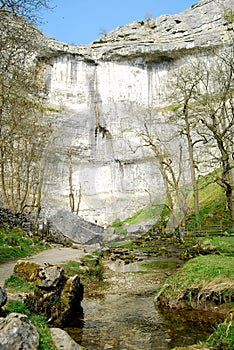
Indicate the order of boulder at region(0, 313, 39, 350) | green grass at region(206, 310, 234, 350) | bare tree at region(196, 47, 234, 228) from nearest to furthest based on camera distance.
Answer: boulder at region(0, 313, 39, 350)
green grass at region(206, 310, 234, 350)
bare tree at region(196, 47, 234, 228)

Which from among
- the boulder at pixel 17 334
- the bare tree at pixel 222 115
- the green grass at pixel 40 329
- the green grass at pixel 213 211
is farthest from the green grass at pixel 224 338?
the green grass at pixel 213 211

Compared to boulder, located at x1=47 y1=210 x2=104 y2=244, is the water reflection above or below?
below

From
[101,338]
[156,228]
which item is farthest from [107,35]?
[101,338]

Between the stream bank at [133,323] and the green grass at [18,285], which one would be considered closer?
the stream bank at [133,323]

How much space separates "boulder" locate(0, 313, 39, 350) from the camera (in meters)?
3.12

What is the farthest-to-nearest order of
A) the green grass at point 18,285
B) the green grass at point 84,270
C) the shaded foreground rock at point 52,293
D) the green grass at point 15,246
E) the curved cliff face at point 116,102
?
the curved cliff face at point 116,102, the green grass at point 15,246, the green grass at point 84,270, the shaded foreground rock at point 52,293, the green grass at point 18,285

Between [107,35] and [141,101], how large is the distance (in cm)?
1230

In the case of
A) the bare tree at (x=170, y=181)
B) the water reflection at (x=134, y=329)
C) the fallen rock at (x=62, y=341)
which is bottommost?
the water reflection at (x=134, y=329)

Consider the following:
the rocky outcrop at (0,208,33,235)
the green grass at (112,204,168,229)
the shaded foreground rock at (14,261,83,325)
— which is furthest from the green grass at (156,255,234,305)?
the green grass at (112,204,168,229)

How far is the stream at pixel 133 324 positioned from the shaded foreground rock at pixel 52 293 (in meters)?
0.33

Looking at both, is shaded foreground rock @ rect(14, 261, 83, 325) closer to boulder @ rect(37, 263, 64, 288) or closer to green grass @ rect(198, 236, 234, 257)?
boulder @ rect(37, 263, 64, 288)

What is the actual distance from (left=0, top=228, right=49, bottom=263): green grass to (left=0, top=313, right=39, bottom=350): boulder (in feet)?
23.9

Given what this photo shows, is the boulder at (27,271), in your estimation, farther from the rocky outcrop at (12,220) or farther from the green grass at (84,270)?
the rocky outcrop at (12,220)

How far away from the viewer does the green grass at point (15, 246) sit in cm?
1119
